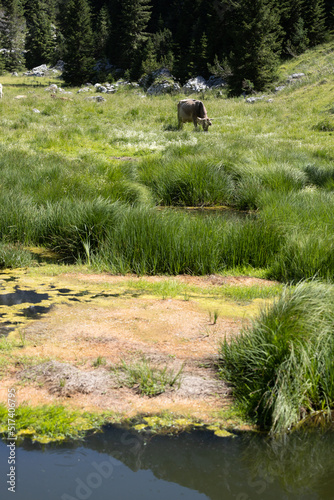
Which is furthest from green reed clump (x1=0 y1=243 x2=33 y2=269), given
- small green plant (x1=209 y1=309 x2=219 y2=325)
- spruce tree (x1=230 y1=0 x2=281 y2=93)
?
spruce tree (x1=230 y1=0 x2=281 y2=93)

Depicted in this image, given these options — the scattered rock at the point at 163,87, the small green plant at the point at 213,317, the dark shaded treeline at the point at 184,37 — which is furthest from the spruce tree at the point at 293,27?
the small green plant at the point at 213,317

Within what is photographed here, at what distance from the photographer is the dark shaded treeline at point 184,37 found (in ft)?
133

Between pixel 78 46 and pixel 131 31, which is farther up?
pixel 131 31

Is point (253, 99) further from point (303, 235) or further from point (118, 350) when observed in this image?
point (118, 350)

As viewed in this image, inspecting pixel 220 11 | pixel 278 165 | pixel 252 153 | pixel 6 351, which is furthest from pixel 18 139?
pixel 220 11

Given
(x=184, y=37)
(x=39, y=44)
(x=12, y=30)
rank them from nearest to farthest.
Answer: (x=184, y=37) → (x=39, y=44) → (x=12, y=30)

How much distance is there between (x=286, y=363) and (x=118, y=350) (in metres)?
1.43

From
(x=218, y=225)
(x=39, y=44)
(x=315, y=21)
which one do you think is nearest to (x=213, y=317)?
(x=218, y=225)

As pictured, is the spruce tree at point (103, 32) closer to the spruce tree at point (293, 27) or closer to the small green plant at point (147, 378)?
the spruce tree at point (293, 27)

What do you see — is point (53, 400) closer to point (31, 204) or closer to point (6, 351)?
point (6, 351)

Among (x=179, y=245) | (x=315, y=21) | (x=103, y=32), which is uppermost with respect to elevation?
(x=103, y=32)

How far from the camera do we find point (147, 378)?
12.5ft

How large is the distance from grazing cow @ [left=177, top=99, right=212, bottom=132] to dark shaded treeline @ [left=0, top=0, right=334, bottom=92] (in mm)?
17101

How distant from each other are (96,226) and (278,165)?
21.0ft
